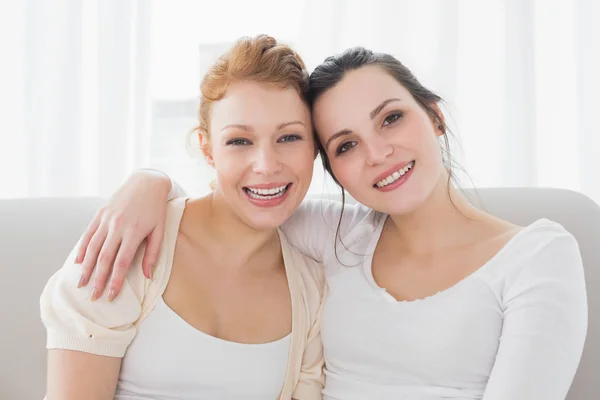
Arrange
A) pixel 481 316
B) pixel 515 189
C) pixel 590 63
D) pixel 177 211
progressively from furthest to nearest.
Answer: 1. pixel 590 63
2. pixel 515 189
3. pixel 177 211
4. pixel 481 316

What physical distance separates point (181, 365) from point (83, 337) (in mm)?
210

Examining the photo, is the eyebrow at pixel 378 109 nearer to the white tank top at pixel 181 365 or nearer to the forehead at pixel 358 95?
the forehead at pixel 358 95

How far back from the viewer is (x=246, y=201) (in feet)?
4.43

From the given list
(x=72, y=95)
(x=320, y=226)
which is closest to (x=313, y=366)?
(x=320, y=226)

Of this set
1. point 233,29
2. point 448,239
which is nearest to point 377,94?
point 448,239

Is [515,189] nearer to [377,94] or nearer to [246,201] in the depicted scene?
[377,94]

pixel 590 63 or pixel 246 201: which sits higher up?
pixel 590 63

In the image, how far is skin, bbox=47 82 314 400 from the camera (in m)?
1.33

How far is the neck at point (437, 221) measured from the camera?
4.48 feet

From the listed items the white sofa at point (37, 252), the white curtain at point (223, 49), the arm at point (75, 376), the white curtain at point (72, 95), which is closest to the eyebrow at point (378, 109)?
the white sofa at point (37, 252)

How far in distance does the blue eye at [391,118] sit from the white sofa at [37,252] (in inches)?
16.7

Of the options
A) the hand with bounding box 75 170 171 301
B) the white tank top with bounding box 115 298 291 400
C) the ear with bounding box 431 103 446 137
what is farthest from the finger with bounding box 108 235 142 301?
the ear with bounding box 431 103 446 137

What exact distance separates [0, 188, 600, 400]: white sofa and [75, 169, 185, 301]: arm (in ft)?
1.17

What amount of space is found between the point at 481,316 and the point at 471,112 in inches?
50.9
